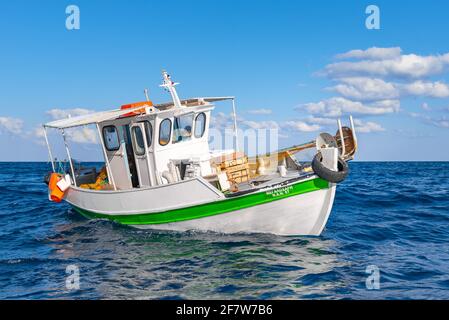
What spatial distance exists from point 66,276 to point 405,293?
6506 millimetres

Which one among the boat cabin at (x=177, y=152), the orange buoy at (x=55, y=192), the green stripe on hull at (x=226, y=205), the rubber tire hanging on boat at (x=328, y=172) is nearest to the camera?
the rubber tire hanging on boat at (x=328, y=172)

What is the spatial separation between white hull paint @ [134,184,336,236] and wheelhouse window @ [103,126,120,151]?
417 cm

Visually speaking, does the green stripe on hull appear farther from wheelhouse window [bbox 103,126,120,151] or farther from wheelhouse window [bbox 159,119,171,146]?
wheelhouse window [bbox 103,126,120,151]

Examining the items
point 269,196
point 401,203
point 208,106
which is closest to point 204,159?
point 208,106

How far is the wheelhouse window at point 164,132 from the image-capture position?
12.8m

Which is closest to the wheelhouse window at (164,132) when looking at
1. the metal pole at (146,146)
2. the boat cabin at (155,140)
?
the boat cabin at (155,140)

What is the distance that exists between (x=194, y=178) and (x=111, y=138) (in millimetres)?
4134

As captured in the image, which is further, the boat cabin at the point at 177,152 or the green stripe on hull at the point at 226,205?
the boat cabin at the point at 177,152

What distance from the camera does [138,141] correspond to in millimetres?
13133

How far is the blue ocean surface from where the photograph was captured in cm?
776

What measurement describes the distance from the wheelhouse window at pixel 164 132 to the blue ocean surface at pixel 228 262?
269 cm

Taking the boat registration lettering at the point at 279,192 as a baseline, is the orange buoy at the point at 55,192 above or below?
below

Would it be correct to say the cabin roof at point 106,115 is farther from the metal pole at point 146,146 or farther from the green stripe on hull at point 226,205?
the green stripe on hull at point 226,205

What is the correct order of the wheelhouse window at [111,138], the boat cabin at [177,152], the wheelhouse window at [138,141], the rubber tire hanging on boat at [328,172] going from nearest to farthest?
the rubber tire hanging on boat at [328,172], the boat cabin at [177,152], the wheelhouse window at [138,141], the wheelhouse window at [111,138]
